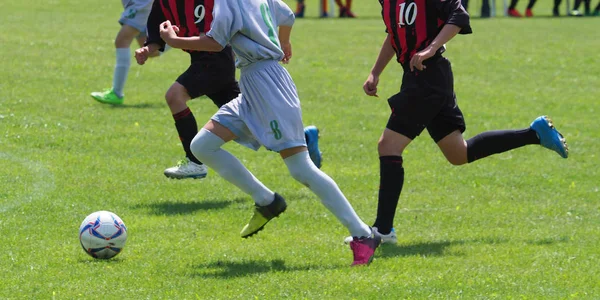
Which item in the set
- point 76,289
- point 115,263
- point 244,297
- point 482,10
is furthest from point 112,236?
point 482,10

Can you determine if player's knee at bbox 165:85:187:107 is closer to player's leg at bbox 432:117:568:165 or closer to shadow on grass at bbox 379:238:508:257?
player's leg at bbox 432:117:568:165

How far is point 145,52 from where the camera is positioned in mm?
7070

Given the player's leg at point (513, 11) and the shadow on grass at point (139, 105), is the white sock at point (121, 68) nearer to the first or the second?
the shadow on grass at point (139, 105)

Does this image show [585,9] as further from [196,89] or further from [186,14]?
[186,14]

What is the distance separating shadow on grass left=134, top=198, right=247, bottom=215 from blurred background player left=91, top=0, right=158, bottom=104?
4.90m

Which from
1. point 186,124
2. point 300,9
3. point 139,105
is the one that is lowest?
point 300,9

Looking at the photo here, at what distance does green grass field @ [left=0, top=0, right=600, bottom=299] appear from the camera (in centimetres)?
588

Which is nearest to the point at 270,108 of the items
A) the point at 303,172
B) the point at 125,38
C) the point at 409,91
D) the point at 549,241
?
the point at 303,172

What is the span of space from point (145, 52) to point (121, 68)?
5915 millimetres

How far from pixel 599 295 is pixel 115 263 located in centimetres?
283

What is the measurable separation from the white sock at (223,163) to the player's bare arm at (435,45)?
1247mm

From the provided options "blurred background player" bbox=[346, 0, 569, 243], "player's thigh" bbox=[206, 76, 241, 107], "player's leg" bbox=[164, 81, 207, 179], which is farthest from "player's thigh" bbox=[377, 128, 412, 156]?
"player's leg" bbox=[164, 81, 207, 179]

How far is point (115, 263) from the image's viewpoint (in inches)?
247

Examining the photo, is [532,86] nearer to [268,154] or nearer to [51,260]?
[268,154]
